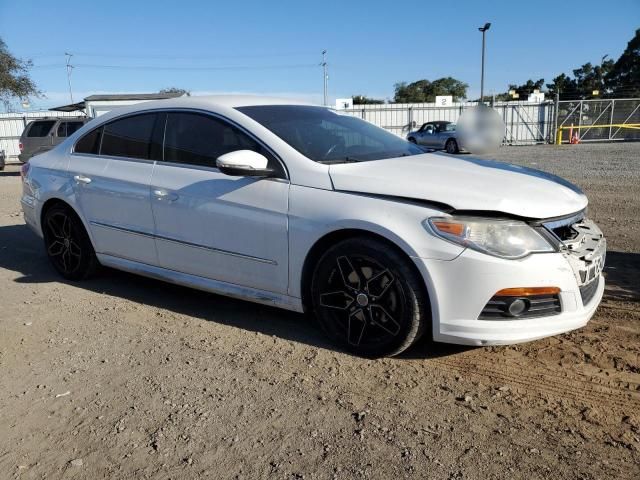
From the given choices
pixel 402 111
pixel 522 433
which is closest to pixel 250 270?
pixel 522 433

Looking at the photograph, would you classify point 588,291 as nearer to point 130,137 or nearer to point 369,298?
point 369,298

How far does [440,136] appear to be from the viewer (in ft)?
82.6

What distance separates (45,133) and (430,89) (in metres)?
77.1

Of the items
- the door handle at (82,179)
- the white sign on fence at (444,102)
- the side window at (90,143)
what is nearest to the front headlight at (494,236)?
the door handle at (82,179)

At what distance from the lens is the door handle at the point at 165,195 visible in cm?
410

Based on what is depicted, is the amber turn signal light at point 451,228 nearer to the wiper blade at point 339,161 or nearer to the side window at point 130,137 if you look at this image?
the wiper blade at point 339,161

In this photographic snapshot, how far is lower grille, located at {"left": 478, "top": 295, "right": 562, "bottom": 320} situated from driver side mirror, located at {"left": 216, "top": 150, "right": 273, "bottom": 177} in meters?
1.62

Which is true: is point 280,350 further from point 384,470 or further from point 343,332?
point 384,470

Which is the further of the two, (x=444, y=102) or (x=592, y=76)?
(x=592, y=76)

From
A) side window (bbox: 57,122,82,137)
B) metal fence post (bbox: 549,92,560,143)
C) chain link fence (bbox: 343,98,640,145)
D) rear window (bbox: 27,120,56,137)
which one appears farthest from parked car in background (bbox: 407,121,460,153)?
rear window (bbox: 27,120,56,137)

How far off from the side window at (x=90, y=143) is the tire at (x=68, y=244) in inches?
22.4

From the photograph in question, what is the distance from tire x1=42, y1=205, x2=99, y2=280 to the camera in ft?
16.5

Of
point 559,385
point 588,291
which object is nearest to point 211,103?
point 588,291

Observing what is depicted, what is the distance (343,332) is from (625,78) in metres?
69.4
